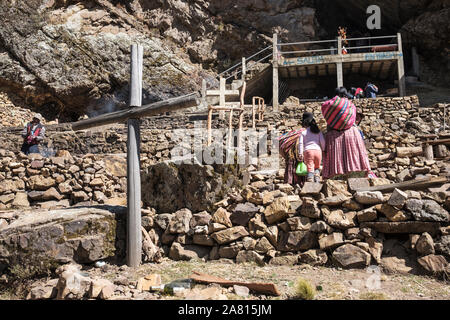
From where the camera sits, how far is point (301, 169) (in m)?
5.41

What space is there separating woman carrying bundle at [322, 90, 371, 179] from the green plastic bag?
13.0 inches

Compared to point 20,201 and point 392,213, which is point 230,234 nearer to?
point 392,213

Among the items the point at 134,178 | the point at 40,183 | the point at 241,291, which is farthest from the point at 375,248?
the point at 40,183

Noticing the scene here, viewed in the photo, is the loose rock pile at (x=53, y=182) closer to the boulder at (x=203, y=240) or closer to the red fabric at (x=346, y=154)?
the boulder at (x=203, y=240)

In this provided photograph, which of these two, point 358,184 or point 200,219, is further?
point 200,219

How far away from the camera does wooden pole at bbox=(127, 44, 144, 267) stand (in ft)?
13.6

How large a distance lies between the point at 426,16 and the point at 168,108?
62.8ft

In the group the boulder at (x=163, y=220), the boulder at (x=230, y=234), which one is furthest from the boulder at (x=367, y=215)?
the boulder at (x=163, y=220)

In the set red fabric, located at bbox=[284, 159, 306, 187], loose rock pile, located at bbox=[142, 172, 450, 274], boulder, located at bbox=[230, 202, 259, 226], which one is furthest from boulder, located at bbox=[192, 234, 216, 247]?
red fabric, located at bbox=[284, 159, 306, 187]

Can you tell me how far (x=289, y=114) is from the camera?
39.3 feet

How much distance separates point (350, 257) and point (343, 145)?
84.6 inches

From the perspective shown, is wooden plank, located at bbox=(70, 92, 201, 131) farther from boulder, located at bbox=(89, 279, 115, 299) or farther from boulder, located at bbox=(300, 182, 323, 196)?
boulder, located at bbox=(89, 279, 115, 299)
